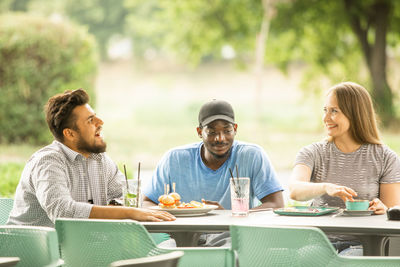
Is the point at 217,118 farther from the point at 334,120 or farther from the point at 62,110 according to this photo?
the point at 62,110

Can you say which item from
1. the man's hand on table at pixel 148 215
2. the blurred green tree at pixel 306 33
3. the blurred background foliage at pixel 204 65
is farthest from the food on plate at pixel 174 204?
the blurred green tree at pixel 306 33

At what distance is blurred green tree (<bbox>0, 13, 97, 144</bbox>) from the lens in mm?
10656

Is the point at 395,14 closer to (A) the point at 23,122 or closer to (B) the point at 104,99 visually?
(A) the point at 23,122

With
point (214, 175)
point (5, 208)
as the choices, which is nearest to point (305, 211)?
point (214, 175)

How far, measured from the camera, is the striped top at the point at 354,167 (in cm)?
344

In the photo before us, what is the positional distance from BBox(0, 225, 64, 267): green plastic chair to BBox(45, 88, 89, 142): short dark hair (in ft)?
3.00

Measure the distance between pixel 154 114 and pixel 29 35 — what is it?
9168mm

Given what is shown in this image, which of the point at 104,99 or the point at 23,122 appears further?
the point at 104,99

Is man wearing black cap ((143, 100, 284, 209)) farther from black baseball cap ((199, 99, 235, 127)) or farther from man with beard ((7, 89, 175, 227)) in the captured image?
man with beard ((7, 89, 175, 227))

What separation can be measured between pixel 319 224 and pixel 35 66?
879cm

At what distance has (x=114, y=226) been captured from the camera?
2.53 metres

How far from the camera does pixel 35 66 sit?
10.9 metres

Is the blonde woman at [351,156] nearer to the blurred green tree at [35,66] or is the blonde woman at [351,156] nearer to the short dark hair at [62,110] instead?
the short dark hair at [62,110]

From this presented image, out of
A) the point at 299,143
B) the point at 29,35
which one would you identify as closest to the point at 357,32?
the point at 299,143
